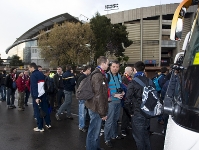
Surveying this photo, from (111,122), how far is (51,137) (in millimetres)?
1681

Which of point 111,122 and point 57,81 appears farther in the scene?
point 57,81

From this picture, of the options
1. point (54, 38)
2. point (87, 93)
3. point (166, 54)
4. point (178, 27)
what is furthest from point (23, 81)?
point (166, 54)

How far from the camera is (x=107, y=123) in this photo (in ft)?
15.6

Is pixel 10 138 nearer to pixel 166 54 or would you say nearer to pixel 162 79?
pixel 162 79

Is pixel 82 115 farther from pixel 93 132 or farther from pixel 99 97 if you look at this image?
pixel 99 97

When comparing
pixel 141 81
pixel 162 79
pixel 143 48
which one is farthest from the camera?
pixel 143 48

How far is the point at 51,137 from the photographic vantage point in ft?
17.6

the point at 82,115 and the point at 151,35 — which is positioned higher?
the point at 151,35

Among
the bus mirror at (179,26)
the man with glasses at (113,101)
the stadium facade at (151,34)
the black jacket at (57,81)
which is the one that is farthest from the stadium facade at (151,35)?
the bus mirror at (179,26)

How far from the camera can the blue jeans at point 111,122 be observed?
4.76m

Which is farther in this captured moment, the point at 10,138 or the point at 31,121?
the point at 31,121

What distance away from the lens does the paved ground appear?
15.6ft

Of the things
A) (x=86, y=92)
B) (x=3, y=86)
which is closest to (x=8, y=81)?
(x=3, y=86)

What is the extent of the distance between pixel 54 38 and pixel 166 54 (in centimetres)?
3817
